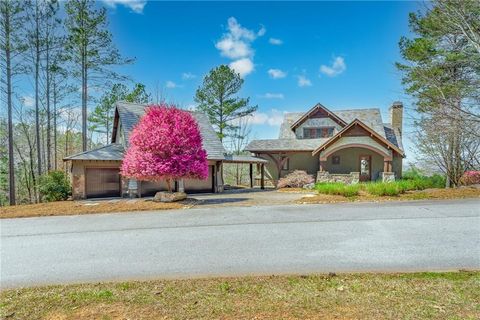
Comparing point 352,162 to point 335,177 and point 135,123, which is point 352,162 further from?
point 135,123

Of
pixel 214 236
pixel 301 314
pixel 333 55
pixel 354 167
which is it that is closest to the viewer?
pixel 301 314

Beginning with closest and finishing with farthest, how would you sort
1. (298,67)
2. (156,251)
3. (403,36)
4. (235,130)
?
1. (156,251)
2. (298,67)
3. (403,36)
4. (235,130)

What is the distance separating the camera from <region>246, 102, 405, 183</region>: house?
862 inches

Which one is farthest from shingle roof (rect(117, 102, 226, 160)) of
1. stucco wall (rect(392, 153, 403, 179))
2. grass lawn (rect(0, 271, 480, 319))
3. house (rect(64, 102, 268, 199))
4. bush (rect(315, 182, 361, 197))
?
grass lawn (rect(0, 271, 480, 319))

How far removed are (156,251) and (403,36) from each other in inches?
855

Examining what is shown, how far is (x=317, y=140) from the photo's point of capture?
25.6 m

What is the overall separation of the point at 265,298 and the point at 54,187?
16578mm

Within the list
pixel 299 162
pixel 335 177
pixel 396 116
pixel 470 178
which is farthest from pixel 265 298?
pixel 396 116

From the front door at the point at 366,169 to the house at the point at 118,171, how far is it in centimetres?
1104

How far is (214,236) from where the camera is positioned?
7938mm

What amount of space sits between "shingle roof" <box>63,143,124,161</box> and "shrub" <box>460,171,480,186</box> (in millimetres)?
21605

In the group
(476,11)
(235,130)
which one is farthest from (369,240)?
(235,130)

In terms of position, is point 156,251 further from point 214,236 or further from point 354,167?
point 354,167

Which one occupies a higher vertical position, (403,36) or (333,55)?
(403,36)
